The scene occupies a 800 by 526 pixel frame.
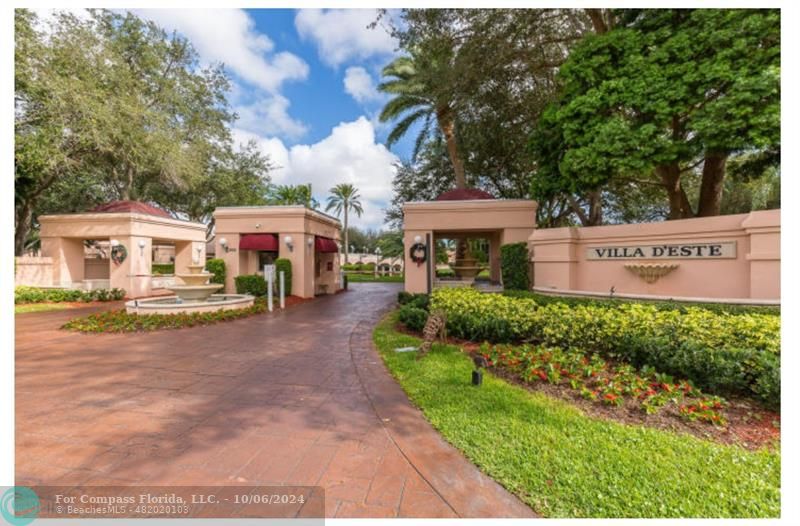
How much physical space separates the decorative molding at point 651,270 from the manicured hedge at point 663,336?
2.50 meters

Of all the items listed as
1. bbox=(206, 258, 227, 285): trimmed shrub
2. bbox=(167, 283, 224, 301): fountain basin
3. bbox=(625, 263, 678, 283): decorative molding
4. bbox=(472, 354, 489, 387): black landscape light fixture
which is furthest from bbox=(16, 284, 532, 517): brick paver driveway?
bbox=(206, 258, 227, 285): trimmed shrub

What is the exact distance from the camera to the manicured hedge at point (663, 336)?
13.3 ft

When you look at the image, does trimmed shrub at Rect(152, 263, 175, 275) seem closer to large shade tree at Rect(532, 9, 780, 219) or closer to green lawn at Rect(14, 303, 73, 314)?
green lawn at Rect(14, 303, 73, 314)

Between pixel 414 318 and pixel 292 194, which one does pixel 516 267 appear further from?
pixel 292 194

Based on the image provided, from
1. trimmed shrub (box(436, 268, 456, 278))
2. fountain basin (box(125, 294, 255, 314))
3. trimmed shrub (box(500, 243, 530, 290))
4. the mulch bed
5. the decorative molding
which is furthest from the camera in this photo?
trimmed shrub (box(436, 268, 456, 278))

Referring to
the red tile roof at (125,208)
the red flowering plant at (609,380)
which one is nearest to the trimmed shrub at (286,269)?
the red tile roof at (125,208)

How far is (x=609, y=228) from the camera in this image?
919 cm

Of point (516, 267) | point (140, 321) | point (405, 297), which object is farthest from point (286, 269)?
point (516, 267)

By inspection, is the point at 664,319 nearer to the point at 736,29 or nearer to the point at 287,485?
the point at 287,485

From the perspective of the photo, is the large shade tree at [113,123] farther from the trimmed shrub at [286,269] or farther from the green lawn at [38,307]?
the trimmed shrub at [286,269]

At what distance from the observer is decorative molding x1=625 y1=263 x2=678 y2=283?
26.5 ft

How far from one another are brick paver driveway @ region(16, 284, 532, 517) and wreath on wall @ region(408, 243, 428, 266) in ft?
23.2

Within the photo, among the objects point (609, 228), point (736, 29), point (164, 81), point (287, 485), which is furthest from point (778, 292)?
point (164, 81)

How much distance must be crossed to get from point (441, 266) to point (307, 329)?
27.5 metres
